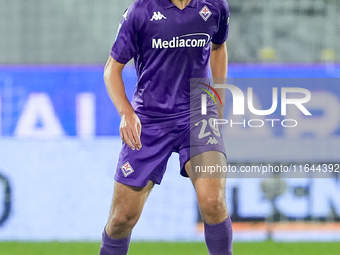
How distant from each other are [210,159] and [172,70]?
46 cm

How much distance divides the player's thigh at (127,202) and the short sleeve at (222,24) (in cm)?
85

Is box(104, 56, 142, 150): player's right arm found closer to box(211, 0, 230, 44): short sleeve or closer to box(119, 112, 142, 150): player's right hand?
box(119, 112, 142, 150): player's right hand

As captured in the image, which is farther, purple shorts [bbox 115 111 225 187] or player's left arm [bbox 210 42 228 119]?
player's left arm [bbox 210 42 228 119]

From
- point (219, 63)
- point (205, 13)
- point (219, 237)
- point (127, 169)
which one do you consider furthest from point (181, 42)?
point (219, 237)

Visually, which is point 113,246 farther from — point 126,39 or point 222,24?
point 222,24

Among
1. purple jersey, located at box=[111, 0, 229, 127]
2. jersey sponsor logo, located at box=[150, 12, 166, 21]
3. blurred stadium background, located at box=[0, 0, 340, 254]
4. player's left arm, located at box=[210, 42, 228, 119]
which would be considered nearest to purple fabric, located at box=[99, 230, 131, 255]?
purple jersey, located at box=[111, 0, 229, 127]

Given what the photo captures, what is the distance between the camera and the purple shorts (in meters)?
2.52

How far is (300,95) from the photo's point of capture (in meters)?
4.27

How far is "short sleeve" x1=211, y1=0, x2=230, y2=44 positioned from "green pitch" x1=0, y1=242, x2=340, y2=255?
166cm

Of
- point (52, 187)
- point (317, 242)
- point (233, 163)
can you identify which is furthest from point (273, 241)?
point (52, 187)

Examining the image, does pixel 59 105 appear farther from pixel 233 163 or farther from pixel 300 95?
pixel 300 95

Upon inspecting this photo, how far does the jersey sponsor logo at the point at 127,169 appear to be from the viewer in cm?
253

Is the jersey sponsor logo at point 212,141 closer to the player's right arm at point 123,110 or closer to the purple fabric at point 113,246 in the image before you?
the player's right arm at point 123,110

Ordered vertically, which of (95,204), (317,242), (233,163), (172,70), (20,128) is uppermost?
(172,70)
